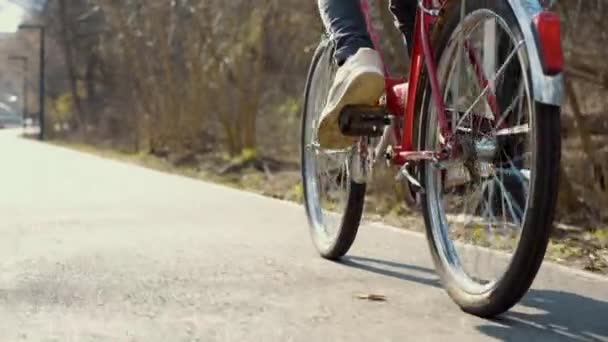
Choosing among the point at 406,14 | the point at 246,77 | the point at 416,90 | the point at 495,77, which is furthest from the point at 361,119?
the point at 246,77

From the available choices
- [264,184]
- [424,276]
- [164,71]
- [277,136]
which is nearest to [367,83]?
[424,276]

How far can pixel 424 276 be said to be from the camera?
154 inches

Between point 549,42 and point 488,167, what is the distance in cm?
59

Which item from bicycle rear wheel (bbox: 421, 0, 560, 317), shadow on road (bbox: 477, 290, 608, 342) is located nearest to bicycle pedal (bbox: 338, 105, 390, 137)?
bicycle rear wheel (bbox: 421, 0, 560, 317)

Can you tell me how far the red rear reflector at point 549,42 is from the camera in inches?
103

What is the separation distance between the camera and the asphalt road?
294cm

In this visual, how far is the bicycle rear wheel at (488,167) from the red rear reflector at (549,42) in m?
0.08

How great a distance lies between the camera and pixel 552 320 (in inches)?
120

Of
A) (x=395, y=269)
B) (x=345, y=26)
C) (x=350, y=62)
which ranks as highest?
(x=345, y=26)

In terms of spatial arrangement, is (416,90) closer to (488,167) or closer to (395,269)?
(488,167)

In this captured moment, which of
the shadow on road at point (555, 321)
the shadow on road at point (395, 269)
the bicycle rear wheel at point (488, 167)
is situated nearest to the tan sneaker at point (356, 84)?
the bicycle rear wheel at point (488, 167)

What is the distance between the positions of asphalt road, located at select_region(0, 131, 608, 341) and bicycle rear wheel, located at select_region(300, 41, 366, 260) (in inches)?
4.2

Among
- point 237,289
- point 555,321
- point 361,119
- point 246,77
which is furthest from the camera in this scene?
point 246,77

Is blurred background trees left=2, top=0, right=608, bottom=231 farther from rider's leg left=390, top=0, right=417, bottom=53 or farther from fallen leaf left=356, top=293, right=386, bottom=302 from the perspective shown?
fallen leaf left=356, top=293, right=386, bottom=302
